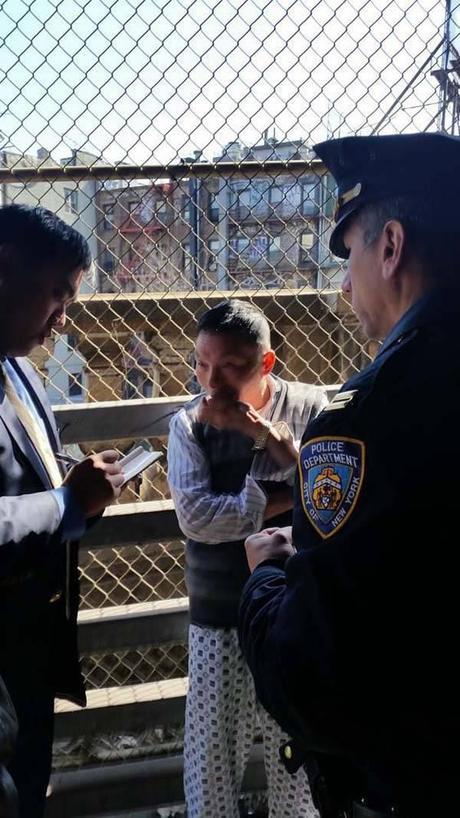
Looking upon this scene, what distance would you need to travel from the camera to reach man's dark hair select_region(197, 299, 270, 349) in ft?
6.63

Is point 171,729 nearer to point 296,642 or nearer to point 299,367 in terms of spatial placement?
point 296,642

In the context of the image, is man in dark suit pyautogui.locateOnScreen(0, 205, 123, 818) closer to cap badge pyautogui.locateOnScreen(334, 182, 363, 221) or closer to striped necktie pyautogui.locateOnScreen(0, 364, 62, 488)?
striped necktie pyautogui.locateOnScreen(0, 364, 62, 488)

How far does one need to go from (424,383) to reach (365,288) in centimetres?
24

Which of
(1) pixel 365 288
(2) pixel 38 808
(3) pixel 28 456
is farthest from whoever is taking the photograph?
(2) pixel 38 808

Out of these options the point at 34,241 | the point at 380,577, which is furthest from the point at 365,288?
the point at 34,241

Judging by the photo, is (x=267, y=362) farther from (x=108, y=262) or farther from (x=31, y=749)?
(x=108, y=262)

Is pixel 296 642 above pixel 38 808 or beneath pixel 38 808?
above

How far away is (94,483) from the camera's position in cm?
167

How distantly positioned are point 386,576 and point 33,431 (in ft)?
3.47

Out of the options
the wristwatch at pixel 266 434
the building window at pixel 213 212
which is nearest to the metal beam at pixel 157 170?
the wristwatch at pixel 266 434

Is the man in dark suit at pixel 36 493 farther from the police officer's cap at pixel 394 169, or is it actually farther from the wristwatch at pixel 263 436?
the police officer's cap at pixel 394 169

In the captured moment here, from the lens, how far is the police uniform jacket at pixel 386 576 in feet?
Result: 3.05

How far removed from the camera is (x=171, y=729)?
2.99 meters

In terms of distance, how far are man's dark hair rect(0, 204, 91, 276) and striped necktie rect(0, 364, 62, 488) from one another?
11.0 inches
